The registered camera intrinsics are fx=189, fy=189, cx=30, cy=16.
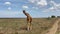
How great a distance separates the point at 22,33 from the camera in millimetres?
18500

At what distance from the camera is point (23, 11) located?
67.3ft

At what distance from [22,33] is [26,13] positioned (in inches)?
107

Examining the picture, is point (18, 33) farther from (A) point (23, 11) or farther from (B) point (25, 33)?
(A) point (23, 11)

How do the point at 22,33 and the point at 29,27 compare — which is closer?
the point at 22,33

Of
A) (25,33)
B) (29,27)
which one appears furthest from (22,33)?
(29,27)

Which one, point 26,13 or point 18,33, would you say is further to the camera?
point 26,13

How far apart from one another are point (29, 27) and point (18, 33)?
2396mm

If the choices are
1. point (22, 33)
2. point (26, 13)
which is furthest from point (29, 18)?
point (22, 33)

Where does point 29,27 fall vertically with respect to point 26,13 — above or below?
below

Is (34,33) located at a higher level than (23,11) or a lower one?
lower

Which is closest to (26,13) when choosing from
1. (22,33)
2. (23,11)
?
(23,11)

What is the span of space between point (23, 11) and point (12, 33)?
3.23m

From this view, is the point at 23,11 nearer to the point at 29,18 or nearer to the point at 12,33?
the point at 29,18

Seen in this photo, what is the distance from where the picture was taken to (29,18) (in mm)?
20234
